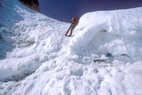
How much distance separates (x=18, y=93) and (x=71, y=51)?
2.38m

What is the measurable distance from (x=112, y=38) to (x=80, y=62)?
1568 millimetres

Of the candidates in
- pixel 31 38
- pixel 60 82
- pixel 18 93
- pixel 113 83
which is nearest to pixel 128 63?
pixel 113 83

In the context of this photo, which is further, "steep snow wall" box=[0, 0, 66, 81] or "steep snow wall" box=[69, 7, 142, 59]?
"steep snow wall" box=[69, 7, 142, 59]

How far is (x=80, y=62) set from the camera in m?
5.34

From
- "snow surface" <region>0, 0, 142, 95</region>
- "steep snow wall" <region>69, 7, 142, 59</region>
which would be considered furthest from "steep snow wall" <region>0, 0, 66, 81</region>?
"steep snow wall" <region>69, 7, 142, 59</region>

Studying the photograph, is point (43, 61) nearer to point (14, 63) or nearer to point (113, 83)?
point (14, 63)

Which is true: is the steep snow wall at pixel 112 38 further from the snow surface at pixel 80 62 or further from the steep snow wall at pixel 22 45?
the steep snow wall at pixel 22 45

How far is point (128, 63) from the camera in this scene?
5.01 meters

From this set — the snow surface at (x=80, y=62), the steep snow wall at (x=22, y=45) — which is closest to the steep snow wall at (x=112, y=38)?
the snow surface at (x=80, y=62)

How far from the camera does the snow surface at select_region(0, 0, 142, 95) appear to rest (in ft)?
13.4

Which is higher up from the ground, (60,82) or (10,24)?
(10,24)

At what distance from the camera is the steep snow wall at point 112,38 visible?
541cm

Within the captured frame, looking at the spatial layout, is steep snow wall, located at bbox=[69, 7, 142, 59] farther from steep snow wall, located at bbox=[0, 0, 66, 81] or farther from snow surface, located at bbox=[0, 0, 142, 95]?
steep snow wall, located at bbox=[0, 0, 66, 81]

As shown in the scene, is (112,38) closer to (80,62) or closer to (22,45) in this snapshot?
(80,62)
